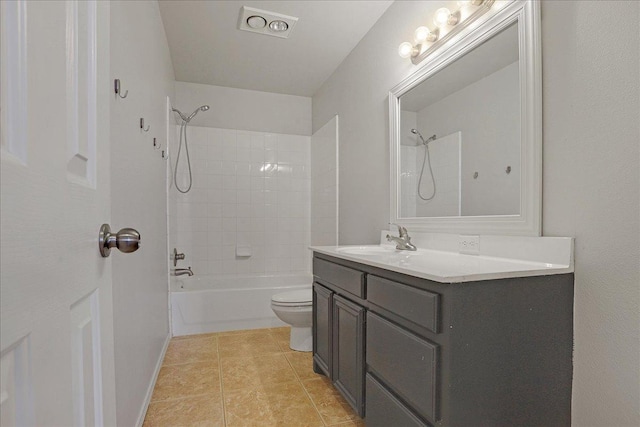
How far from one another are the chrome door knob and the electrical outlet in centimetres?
135

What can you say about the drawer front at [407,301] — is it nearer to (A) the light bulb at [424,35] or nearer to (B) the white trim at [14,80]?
(B) the white trim at [14,80]

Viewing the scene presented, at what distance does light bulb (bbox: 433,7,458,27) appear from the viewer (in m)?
1.62

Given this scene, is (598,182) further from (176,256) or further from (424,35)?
(176,256)

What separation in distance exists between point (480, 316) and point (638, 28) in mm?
945

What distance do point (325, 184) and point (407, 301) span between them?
236 centimetres

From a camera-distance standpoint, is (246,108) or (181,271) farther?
(246,108)

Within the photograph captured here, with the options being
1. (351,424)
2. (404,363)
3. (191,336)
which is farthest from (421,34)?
(191,336)

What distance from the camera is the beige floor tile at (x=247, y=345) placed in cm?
248

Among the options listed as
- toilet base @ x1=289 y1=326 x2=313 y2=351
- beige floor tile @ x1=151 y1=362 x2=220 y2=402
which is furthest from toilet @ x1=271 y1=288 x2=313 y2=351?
beige floor tile @ x1=151 y1=362 x2=220 y2=402

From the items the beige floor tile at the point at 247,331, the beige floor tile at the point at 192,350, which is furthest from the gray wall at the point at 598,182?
the beige floor tile at the point at 247,331

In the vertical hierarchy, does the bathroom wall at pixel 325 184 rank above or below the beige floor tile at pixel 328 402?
above

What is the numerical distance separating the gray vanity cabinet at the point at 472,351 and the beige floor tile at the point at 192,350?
1.51m

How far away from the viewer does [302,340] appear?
253 cm

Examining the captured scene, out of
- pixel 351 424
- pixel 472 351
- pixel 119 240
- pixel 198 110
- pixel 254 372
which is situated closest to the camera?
pixel 119 240
